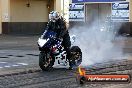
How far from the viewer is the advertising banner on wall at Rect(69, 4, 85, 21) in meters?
40.7

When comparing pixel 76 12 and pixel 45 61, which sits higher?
pixel 76 12

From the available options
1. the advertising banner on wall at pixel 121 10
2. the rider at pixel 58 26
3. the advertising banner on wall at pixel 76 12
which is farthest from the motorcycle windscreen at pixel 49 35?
the advertising banner on wall at pixel 76 12

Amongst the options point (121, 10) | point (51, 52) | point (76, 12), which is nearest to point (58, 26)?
point (51, 52)

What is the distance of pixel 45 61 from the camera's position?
42.9ft

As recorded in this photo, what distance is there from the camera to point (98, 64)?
1520 centimetres

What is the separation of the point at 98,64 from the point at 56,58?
2.10 meters

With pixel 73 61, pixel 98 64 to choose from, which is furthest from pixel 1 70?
pixel 98 64

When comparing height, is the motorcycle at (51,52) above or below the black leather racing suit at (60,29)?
below

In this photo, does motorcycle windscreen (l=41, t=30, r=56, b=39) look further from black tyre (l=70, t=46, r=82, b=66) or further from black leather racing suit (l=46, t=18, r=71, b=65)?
black tyre (l=70, t=46, r=82, b=66)

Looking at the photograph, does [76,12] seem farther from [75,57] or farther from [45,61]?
[45,61]

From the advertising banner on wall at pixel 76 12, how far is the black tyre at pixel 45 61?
27.3 meters

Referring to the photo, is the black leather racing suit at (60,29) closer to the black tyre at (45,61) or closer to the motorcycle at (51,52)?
the motorcycle at (51,52)

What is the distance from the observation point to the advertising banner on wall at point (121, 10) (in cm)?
3925

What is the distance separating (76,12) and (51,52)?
2805 cm
